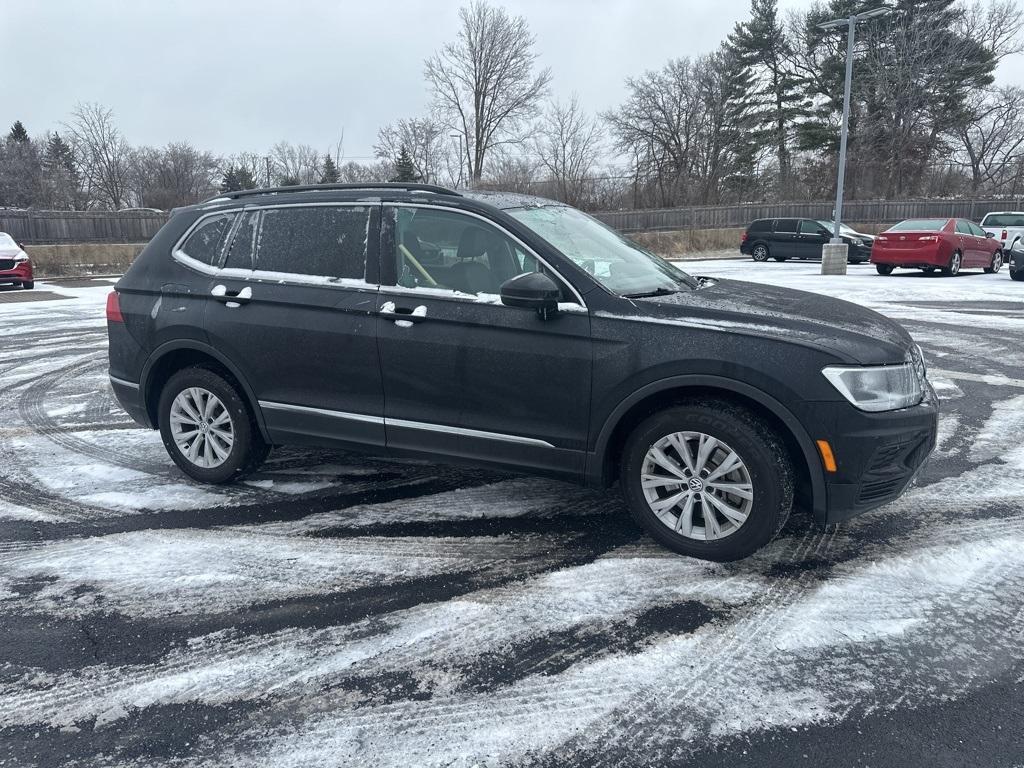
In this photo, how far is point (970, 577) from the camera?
3.43 metres

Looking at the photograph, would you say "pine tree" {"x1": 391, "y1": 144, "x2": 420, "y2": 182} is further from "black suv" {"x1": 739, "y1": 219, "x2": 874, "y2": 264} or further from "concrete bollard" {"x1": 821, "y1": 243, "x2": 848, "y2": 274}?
"concrete bollard" {"x1": 821, "y1": 243, "x2": 848, "y2": 274}

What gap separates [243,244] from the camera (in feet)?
15.2

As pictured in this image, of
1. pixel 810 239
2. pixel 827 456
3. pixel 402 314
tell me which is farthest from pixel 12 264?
pixel 810 239

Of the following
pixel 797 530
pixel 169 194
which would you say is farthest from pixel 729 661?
pixel 169 194

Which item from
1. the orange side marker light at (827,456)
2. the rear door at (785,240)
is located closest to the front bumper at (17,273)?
the orange side marker light at (827,456)

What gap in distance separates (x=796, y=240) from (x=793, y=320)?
1033 inches

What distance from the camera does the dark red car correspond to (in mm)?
18734

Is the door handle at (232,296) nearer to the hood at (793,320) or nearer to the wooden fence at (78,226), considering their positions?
the hood at (793,320)

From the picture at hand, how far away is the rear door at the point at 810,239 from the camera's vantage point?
27.1 metres

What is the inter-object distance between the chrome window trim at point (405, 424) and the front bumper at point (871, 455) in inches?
53.4

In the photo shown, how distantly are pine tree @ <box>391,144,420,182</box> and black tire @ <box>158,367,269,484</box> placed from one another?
168ft

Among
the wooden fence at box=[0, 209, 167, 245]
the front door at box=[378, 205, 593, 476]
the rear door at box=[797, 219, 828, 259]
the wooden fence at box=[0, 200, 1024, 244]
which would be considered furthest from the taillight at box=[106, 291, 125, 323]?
the wooden fence at box=[0, 209, 167, 245]

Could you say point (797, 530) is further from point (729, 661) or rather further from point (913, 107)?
point (913, 107)

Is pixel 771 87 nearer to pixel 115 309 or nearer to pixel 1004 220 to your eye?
pixel 1004 220
